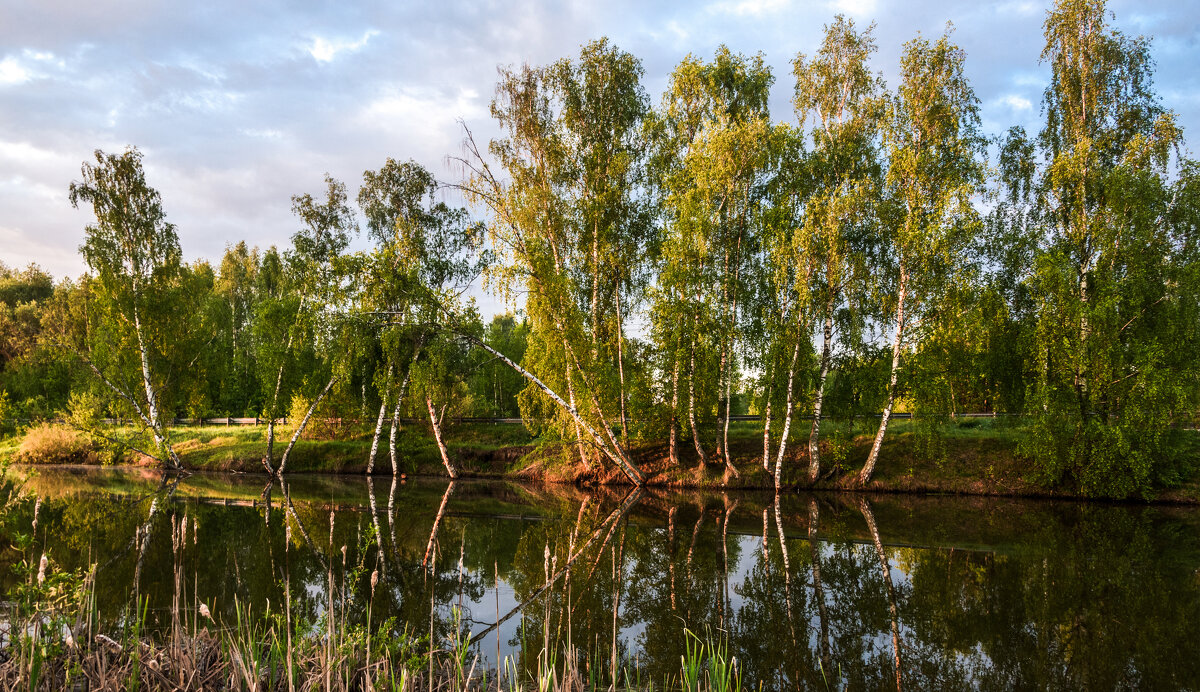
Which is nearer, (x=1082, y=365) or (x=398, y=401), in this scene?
(x=1082, y=365)

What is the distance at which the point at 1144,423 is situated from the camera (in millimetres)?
19672

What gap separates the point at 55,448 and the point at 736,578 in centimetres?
3922

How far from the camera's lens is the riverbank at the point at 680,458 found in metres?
24.1

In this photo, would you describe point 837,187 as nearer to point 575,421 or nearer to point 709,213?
point 709,213

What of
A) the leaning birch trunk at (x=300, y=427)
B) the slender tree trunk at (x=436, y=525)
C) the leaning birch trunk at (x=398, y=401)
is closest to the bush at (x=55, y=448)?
the leaning birch trunk at (x=300, y=427)

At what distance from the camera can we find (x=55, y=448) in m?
33.9

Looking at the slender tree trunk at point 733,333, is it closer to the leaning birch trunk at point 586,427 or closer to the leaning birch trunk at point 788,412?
the leaning birch trunk at point 788,412

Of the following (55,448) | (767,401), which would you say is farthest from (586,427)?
(55,448)

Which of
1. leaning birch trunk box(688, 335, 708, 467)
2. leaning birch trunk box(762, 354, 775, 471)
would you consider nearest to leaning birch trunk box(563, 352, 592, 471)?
leaning birch trunk box(688, 335, 708, 467)

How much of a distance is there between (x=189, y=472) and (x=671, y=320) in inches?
979

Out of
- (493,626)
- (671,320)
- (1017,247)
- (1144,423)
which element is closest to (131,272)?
(671,320)

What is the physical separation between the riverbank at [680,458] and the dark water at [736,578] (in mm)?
4158

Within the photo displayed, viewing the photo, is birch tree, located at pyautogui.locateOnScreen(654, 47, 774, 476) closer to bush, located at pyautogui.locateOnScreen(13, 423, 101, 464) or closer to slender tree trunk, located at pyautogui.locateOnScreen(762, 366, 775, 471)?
slender tree trunk, located at pyautogui.locateOnScreen(762, 366, 775, 471)

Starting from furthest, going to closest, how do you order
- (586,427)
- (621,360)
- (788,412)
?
(621,360) < (788,412) < (586,427)
